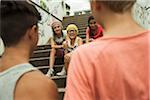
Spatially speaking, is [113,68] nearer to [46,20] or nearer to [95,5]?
[95,5]

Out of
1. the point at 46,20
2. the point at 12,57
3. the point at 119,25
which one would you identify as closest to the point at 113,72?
the point at 119,25

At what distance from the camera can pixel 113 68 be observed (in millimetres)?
1029

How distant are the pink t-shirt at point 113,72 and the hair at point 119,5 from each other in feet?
0.29

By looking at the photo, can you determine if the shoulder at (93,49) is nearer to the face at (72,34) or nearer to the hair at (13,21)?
the hair at (13,21)

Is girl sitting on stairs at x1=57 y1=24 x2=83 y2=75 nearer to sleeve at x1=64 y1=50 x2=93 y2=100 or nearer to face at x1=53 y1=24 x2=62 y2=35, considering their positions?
face at x1=53 y1=24 x2=62 y2=35

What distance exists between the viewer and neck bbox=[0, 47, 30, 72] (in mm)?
1321

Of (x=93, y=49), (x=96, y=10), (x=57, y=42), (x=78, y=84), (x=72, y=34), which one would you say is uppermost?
(x=96, y=10)

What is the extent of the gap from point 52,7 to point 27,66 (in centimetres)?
901

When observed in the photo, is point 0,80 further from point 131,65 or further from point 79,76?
point 131,65

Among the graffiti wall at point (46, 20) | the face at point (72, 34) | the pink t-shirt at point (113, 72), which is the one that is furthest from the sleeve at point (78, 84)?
the graffiti wall at point (46, 20)

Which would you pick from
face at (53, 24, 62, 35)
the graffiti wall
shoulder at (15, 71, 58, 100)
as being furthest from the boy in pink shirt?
the graffiti wall

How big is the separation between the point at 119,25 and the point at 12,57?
0.47 m

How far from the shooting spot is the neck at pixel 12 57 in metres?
1.32

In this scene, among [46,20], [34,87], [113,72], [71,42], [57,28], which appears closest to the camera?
[113,72]
